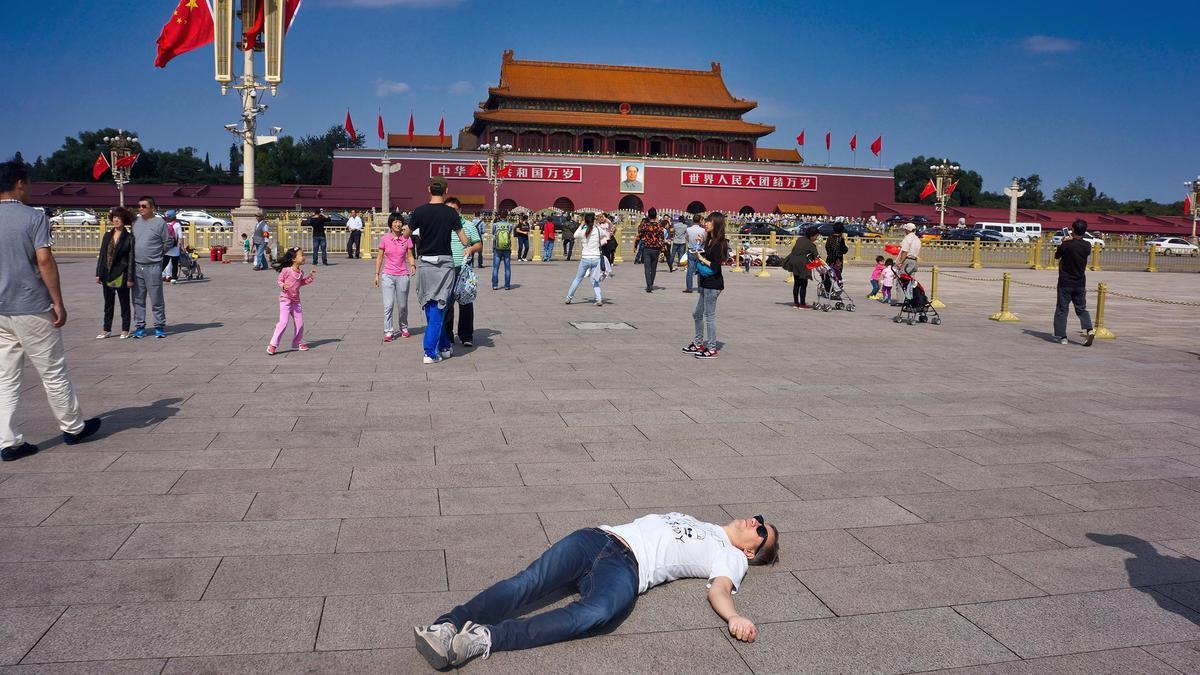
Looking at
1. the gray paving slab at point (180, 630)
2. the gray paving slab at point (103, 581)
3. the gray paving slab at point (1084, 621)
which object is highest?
the gray paving slab at point (1084, 621)

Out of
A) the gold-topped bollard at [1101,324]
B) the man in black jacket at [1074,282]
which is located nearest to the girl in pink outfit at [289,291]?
the man in black jacket at [1074,282]

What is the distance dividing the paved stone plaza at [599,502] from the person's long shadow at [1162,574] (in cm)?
1

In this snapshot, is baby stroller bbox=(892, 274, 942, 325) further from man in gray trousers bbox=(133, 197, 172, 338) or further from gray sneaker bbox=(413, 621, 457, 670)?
gray sneaker bbox=(413, 621, 457, 670)

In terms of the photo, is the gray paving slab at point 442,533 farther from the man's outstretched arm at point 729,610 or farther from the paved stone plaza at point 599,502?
the man's outstretched arm at point 729,610

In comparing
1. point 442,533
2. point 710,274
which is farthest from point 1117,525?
point 710,274

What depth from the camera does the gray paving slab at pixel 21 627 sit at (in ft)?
9.29

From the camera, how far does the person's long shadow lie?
3.41 m

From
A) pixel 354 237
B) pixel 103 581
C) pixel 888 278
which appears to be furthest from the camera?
pixel 354 237

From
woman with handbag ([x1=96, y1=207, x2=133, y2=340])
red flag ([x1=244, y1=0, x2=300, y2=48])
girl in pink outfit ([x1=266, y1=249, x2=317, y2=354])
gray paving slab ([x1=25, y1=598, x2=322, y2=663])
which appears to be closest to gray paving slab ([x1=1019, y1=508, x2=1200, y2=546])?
gray paving slab ([x1=25, y1=598, x2=322, y2=663])

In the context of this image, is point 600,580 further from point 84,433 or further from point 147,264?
point 147,264

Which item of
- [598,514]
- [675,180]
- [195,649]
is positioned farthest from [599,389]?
[675,180]

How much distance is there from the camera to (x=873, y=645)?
3049 mm

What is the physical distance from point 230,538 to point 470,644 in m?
1.57

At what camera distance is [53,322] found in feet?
16.8
